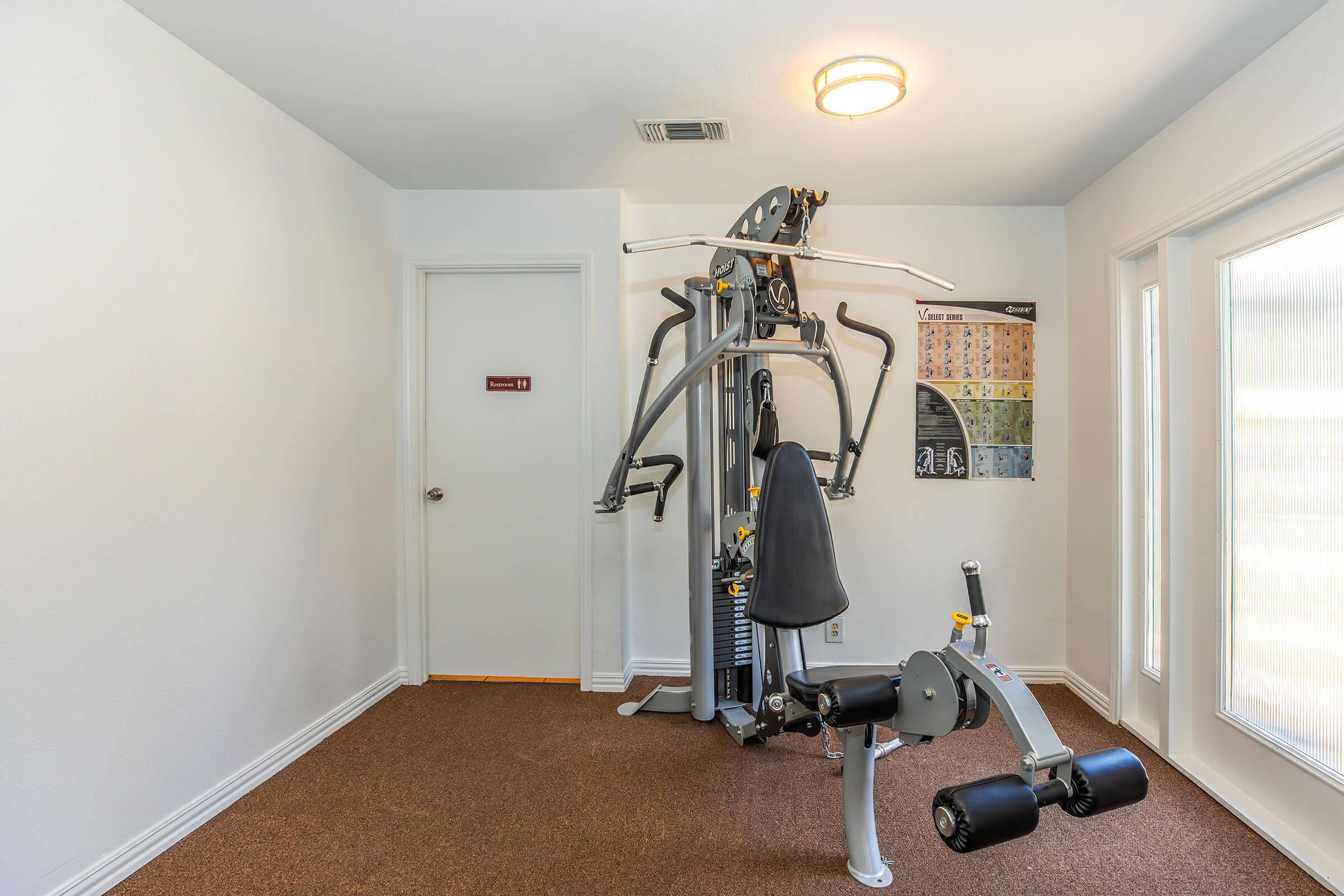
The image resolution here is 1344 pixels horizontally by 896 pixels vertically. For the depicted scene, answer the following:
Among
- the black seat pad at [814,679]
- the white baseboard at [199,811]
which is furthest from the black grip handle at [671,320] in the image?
the white baseboard at [199,811]

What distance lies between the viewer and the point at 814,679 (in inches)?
77.2

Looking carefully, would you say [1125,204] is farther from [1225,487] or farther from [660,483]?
[660,483]

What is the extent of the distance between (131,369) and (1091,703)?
3.81m

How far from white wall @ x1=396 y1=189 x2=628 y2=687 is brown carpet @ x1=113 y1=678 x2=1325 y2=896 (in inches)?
23.2

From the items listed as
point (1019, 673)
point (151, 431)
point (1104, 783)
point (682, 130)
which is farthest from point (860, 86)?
point (1019, 673)

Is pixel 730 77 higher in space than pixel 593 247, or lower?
higher

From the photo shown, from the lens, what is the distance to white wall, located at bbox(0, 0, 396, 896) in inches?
60.1

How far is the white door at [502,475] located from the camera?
3.17m

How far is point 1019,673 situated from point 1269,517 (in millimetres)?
1487

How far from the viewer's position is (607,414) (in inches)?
121

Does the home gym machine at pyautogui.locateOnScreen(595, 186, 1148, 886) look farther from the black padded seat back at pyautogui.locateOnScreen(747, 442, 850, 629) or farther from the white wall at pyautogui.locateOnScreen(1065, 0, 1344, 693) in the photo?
the white wall at pyautogui.locateOnScreen(1065, 0, 1344, 693)

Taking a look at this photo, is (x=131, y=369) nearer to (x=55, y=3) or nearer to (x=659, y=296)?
(x=55, y=3)

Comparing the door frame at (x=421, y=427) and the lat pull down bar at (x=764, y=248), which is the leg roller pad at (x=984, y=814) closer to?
the lat pull down bar at (x=764, y=248)

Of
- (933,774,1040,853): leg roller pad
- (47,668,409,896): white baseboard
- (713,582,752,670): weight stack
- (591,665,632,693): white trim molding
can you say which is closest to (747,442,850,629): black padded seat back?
(933,774,1040,853): leg roller pad
